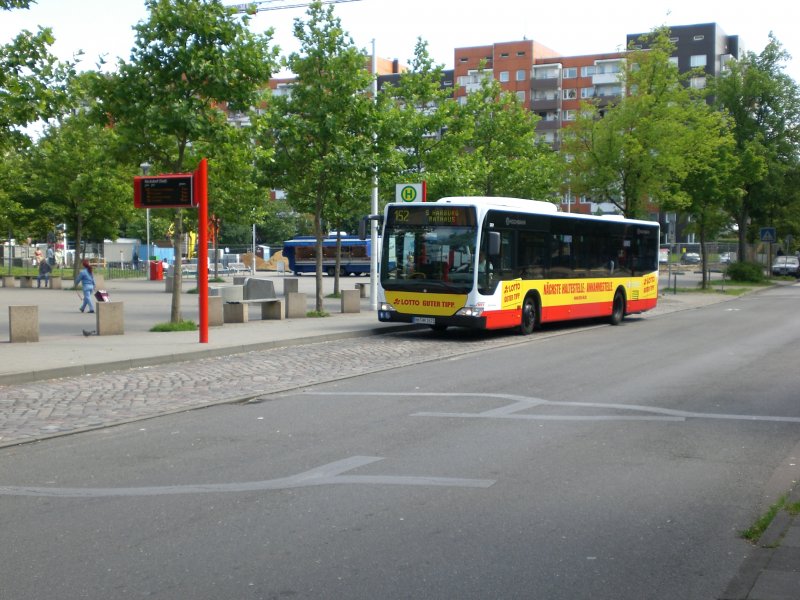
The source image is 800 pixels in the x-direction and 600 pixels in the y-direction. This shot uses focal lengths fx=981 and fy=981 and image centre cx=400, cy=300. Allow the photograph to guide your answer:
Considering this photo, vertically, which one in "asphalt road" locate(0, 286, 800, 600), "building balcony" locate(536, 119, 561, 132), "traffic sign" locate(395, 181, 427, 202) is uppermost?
"building balcony" locate(536, 119, 561, 132)

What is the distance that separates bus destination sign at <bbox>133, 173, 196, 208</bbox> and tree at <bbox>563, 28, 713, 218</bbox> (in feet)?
71.7

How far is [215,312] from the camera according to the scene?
74.5 feet

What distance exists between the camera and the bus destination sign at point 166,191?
19.3 m

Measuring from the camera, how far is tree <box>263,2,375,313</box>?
2533cm

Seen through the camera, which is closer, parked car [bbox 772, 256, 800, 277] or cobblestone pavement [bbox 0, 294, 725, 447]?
cobblestone pavement [bbox 0, 294, 725, 447]

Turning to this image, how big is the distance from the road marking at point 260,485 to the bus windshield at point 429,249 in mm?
12679

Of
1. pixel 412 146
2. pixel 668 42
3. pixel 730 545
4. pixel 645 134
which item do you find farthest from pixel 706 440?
pixel 668 42

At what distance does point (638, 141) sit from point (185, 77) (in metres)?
21.2

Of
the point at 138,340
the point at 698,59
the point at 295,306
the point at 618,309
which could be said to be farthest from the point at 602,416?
the point at 698,59

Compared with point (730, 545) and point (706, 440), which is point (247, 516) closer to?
point (730, 545)

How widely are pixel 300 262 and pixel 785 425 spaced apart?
219 ft

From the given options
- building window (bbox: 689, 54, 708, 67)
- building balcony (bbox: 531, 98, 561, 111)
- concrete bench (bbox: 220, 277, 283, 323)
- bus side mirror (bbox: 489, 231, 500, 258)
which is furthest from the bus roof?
building window (bbox: 689, 54, 708, 67)

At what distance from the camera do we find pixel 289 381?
13.9 meters

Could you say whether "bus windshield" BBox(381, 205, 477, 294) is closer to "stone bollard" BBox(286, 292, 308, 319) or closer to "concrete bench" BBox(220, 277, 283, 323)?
"concrete bench" BBox(220, 277, 283, 323)
